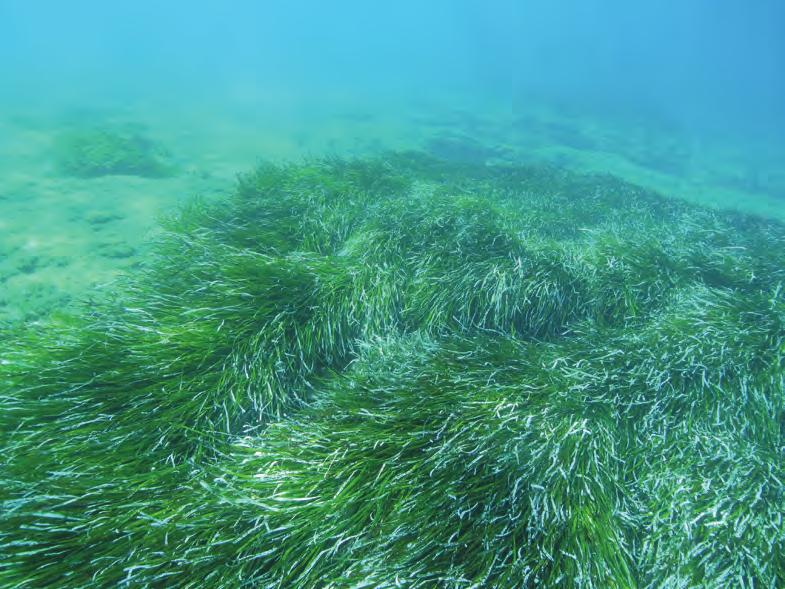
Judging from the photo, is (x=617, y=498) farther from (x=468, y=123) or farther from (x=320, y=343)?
(x=468, y=123)

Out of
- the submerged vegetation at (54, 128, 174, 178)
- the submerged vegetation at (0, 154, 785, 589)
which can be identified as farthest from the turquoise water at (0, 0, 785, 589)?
the submerged vegetation at (54, 128, 174, 178)

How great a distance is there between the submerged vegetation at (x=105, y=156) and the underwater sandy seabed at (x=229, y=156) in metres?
0.21

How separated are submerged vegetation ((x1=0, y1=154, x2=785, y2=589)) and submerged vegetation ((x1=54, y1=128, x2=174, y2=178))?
240 inches

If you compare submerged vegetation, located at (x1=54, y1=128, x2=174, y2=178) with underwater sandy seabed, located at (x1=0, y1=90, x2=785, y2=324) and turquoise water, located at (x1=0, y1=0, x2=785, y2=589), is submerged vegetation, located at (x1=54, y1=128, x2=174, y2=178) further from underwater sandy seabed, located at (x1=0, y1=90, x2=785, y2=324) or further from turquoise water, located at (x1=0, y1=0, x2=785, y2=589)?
turquoise water, located at (x1=0, y1=0, x2=785, y2=589)

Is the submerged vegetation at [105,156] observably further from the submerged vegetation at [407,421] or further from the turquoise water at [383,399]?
the submerged vegetation at [407,421]

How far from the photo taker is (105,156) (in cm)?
995

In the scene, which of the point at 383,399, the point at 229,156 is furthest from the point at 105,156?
the point at 383,399

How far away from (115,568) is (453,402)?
2285 millimetres

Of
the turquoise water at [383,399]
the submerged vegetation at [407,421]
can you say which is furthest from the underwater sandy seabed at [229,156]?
the submerged vegetation at [407,421]

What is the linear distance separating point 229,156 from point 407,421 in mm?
11542

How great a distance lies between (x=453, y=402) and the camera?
3193 millimetres

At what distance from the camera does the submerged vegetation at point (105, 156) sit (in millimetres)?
9508

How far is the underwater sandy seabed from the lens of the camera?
243 inches

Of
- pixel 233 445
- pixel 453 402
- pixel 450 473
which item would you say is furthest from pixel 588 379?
pixel 233 445
